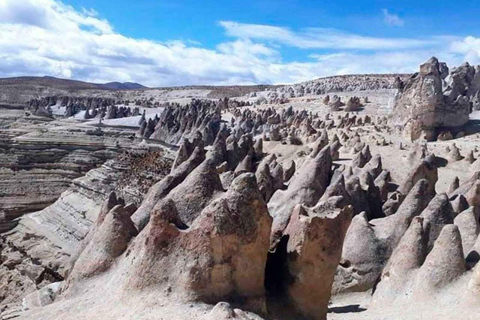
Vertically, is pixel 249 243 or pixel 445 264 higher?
pixel 249 243

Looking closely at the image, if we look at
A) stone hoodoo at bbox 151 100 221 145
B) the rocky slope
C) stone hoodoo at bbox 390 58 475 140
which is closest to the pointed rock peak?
the rocky slope

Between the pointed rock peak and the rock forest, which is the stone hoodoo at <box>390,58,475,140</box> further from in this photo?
the pointed rock peak

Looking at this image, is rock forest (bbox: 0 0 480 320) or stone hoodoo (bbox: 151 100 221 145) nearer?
rock forest (bbox: 0 0 480 320)

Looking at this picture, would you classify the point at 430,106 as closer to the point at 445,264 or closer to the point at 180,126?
the point at 180,126

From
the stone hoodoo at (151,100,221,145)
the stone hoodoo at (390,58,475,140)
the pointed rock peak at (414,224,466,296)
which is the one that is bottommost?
the pointed rock peak at (414,224,466,296)

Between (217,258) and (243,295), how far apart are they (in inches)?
32.5

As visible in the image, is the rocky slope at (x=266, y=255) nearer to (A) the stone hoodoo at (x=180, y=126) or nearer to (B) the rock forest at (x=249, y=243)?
(B) the rock forest at (x=249, y=243)

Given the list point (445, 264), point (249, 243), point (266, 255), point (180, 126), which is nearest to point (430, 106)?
point (180, 126)

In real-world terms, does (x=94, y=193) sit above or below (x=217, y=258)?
below

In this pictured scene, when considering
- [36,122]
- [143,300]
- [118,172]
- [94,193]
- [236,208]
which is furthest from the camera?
[36,122]

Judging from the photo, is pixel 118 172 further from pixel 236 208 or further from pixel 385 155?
pixel 236 208

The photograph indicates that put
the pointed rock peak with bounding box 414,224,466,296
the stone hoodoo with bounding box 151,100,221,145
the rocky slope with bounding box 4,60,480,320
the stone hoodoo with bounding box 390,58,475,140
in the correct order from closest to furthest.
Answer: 1. the rocky slope with bounding box 4,60,480,320
2. the pointed rock peak with bounding box 414,224,466,296
3. the stone hoodoo with bounding box 390,58,475,140
4. the stone hoodoo with bounding box 151,100,221,145

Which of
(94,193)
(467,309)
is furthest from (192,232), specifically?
(94,193)

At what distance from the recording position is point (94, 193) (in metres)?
29.1
